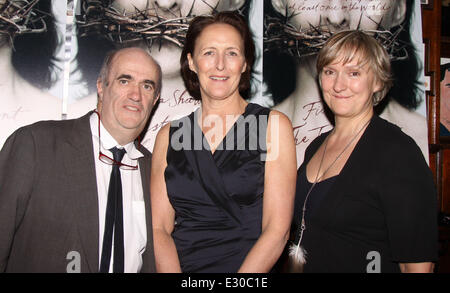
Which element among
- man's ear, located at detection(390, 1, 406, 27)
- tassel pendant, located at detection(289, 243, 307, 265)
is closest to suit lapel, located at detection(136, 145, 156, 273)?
tassel pendant, located at detection(289, 243, 307, 265)

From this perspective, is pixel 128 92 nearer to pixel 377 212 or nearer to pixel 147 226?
pixel 147 226

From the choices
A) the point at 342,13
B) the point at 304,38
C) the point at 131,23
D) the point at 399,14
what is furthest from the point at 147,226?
the point at 399,14

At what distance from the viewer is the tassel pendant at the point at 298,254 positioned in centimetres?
180

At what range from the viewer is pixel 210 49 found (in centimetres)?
182

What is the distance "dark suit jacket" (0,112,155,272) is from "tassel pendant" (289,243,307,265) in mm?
943

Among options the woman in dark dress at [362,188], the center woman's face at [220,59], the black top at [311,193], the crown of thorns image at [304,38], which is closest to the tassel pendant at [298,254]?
the woman in dark dress at [362,188]

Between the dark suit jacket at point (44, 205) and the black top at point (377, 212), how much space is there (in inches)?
41.1

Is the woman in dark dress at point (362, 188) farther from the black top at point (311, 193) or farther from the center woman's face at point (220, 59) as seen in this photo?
the center woman's face at point (220, 59)

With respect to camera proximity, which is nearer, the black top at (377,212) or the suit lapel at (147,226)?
the black top at (377,212)

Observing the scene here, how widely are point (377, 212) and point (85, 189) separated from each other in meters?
1.32
